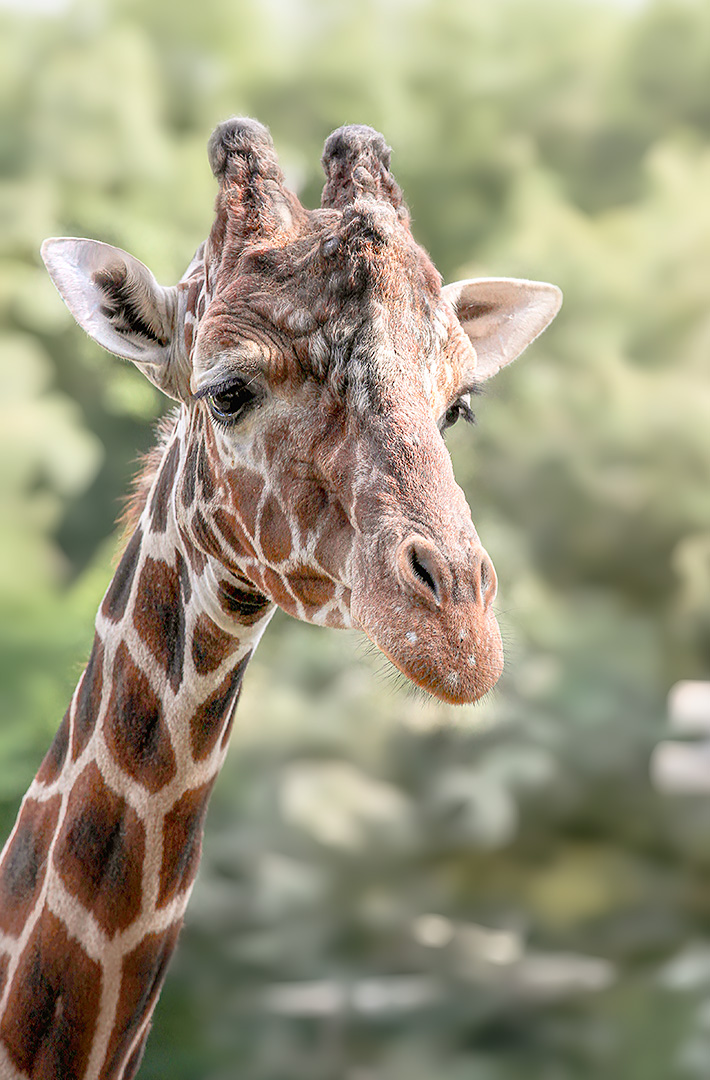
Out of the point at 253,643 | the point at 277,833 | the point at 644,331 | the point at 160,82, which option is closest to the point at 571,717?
the point at 277,833

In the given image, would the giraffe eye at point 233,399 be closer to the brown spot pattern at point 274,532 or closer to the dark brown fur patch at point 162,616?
the brown spot pattern at point 274,532

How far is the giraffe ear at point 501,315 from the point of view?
178 cm

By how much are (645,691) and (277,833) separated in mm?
2522

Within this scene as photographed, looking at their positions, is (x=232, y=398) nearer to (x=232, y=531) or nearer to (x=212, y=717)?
(x=232, y=531)

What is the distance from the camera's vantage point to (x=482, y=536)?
6023mm

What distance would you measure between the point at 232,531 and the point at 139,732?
1.15 feet

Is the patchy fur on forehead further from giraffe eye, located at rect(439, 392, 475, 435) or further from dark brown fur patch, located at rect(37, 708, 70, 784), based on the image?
dark brown fur patch, located at rect(37, 708, 70, 784)

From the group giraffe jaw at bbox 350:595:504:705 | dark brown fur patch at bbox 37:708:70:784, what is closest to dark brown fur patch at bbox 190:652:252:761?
dark brown fur patch at bbox 37:708:70:784

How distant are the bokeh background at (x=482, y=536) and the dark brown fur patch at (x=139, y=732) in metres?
4.02

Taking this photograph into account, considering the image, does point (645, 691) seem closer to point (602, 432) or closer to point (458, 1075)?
point (602, 432)

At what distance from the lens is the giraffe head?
3.93 feet

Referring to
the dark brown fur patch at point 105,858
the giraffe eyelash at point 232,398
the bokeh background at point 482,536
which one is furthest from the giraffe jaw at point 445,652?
the bokeh background at point 482,536

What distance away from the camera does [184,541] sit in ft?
5.35

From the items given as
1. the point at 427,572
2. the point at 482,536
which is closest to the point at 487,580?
the point at 427,572
